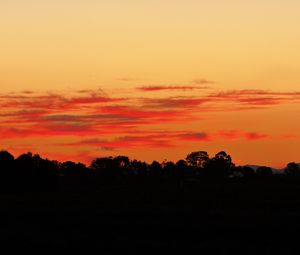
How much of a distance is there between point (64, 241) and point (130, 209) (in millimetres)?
25408

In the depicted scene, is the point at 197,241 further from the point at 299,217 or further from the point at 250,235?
the point at 299,217

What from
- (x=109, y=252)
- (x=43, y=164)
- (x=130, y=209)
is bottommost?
(x=109, y=252)

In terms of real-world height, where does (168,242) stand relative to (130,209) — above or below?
below

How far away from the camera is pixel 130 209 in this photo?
62.3m

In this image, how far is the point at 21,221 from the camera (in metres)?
51.1

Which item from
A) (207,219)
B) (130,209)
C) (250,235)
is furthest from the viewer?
(130,209)

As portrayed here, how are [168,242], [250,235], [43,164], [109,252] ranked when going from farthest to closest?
[43,164] → [250,235] → [168,242] → [109,252]

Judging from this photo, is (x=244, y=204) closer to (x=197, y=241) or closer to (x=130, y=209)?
(x=130, y=209)

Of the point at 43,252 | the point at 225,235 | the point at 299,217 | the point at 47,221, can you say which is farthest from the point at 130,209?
the point at 43,252

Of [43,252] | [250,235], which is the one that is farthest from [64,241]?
[250,235]

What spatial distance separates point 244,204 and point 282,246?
36.1m

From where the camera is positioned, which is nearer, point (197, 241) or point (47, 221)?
point (197, 241)

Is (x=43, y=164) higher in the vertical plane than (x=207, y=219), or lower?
higher

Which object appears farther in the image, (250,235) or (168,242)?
(250,235)
